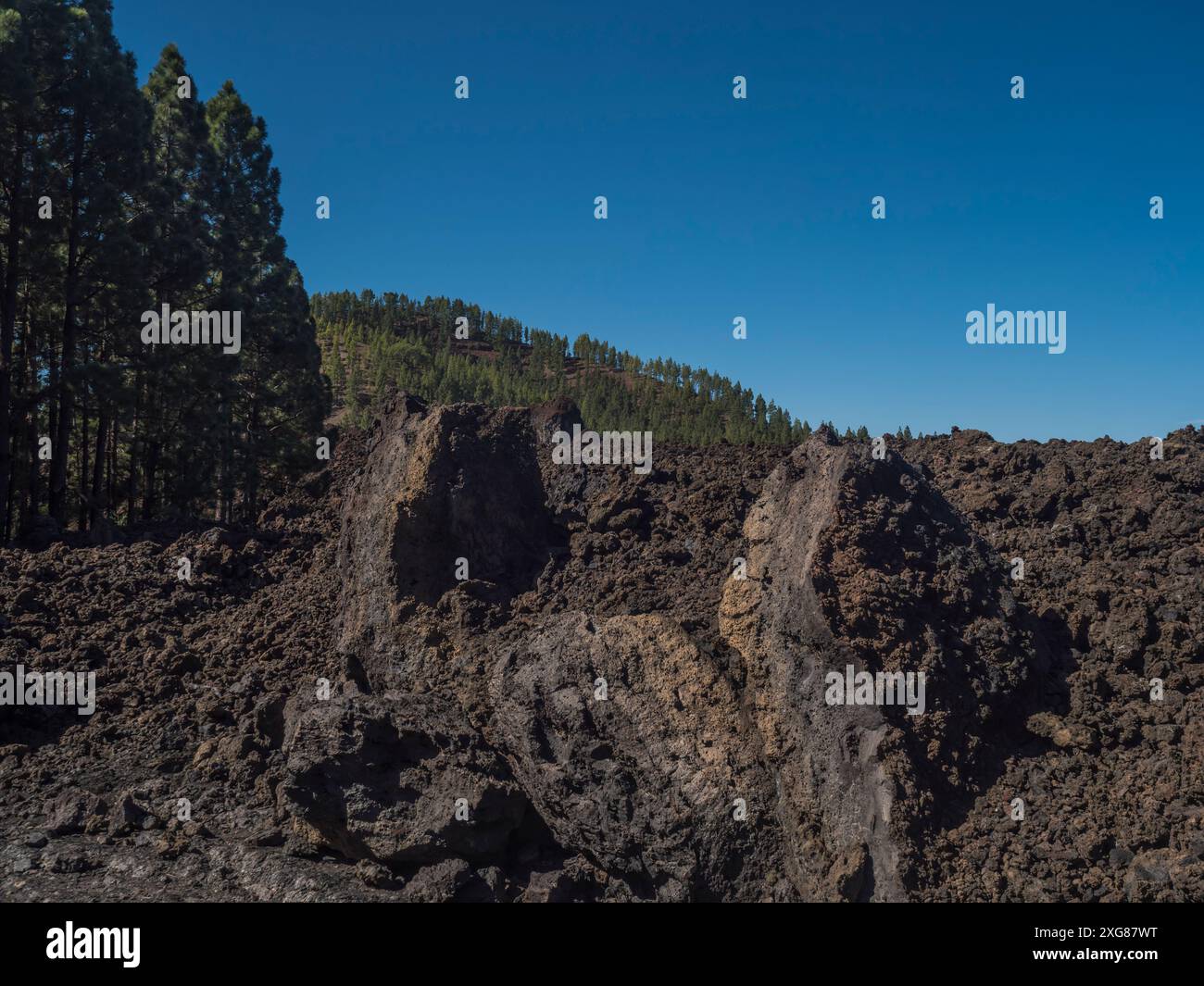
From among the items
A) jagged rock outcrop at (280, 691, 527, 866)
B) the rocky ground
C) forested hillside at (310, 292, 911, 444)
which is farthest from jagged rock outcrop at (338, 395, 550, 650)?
forested hillside at (310, 292, 911, 444)

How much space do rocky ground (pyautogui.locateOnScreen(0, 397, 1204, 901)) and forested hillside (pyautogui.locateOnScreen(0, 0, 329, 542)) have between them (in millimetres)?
10230

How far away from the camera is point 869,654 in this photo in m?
8.30

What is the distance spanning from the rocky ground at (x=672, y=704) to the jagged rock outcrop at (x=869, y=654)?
0.03m

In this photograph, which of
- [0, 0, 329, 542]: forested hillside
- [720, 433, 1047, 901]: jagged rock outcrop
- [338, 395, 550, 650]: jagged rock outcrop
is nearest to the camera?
[720, 433, 1047, 901]: jagged rock outcrop

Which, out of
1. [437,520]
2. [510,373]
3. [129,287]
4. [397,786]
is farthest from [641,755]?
[510,373]

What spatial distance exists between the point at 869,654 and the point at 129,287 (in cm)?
2445

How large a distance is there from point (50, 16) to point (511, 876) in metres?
25.2

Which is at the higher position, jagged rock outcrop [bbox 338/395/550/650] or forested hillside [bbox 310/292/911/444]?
forested hillside [bbox 310/292/911/444]

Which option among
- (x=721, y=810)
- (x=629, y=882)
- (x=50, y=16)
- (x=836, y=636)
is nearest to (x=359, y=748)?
(x=629, y=882)

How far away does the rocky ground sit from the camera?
7828 mm

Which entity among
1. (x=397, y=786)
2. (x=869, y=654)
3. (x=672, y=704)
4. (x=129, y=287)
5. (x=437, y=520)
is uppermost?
(x=129, y=287)

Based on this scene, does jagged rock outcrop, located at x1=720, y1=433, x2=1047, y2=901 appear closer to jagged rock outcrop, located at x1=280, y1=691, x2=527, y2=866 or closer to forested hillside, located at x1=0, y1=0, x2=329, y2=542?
jagged rock outcrop, located at x1=280, y1=691, x2=527, y2=866

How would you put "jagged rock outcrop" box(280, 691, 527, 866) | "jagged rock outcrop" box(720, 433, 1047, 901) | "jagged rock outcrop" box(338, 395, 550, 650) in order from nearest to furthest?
1. "jagged rock outcrop" box(720, 433, 1047, 901)
2. "jagged rock outcrop" box(280, 691, 527, 866)
3. "jagged rock outcrop" box(338, 395, 550, 650)

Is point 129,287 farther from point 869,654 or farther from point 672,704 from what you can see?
point 869,654
